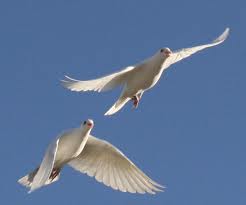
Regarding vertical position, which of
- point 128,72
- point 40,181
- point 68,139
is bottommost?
point 40,181

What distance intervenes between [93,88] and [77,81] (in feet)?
2.78

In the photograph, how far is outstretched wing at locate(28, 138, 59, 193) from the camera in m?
26.8

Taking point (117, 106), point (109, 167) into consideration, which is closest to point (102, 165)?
point (109, 167)

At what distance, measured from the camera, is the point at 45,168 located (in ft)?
90.2

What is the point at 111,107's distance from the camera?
105ft

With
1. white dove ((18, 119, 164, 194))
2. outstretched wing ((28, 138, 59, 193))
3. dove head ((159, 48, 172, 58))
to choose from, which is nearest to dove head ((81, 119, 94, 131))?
white dove ((18, 119, 164, 194))

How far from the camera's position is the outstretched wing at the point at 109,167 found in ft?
105

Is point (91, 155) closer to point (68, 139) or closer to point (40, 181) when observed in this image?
point (68, 139)

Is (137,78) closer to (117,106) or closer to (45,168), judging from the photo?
(117,106)

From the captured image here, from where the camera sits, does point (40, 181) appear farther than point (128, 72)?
No

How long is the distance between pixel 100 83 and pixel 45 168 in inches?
155

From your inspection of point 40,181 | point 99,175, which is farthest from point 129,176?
point 40,181

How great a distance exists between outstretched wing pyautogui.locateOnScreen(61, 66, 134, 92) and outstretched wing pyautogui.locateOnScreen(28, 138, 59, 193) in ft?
5.83

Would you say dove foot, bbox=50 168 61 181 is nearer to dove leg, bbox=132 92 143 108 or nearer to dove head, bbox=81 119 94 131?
dove head, bbox=81 119 94 131
